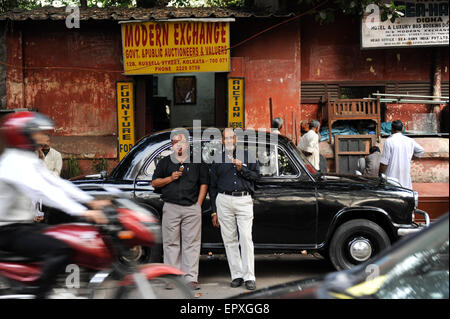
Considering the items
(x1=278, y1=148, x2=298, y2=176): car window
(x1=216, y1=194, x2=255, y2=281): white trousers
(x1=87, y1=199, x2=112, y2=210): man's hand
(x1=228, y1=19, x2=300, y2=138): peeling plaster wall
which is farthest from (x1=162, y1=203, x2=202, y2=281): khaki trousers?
(x1=228, y1=19, x2=300, y2=138): peeling plaster wall

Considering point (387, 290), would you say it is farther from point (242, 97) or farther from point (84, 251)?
point (242, 97)

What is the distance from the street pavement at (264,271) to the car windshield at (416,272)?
3.41 metres

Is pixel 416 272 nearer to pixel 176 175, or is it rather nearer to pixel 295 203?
pixel 176 175

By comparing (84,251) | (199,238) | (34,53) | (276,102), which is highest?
(34,53)

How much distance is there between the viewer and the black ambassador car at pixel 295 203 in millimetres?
6055

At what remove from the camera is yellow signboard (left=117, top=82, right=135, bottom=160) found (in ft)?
37.0

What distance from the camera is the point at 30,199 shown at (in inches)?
141

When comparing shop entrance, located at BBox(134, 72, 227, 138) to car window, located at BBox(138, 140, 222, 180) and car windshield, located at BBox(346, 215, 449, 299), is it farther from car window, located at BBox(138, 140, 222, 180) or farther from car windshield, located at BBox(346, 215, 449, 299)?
car windshield, located at BBox(346, 215, 449, 299)

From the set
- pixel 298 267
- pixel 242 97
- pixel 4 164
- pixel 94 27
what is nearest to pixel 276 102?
pixel 242 97

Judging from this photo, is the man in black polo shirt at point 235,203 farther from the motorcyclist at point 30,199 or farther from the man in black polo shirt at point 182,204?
the motorcyclist at point 30,199

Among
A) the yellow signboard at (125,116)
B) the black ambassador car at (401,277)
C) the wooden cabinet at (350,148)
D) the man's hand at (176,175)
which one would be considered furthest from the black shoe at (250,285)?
the yellow signboard at (125,116)

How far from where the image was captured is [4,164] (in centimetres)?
343
